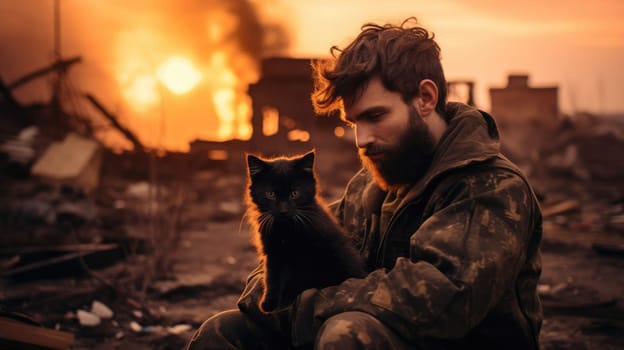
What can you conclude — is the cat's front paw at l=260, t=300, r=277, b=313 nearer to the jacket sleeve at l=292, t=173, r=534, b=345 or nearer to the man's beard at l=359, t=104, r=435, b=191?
the jacket sleeve at l=292, t=173, r=534, b=345

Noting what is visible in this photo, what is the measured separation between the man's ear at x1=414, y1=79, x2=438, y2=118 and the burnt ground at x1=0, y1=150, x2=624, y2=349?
289cm

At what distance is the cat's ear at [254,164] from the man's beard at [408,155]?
59 centimetres

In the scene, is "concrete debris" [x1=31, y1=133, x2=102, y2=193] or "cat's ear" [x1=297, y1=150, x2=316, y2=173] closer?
"cat's ear" [x1=297, y1=150, x2=316, y2=173]

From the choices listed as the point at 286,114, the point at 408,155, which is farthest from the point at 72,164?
the point at 408,155

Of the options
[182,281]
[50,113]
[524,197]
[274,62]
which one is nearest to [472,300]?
[524,197]

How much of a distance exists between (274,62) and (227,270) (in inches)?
509

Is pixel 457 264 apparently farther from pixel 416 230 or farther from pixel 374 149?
pixel 374 149

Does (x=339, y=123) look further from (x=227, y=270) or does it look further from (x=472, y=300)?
(x=472, y=300)

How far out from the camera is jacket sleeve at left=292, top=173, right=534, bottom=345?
7.89 ft

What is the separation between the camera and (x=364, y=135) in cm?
302

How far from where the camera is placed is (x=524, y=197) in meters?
2.63

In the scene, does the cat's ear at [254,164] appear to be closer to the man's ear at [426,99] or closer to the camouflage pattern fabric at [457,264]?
the camouflage pattern fabric at [457,264]

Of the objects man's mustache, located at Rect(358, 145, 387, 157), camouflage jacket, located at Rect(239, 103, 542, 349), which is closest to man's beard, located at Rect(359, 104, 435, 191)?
man's mustache, located at Rect(358, 145, 387, 157)

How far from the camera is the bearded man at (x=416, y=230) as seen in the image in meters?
2.43
